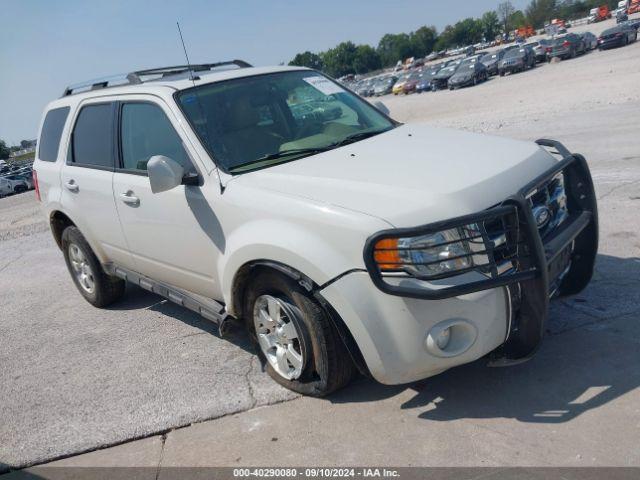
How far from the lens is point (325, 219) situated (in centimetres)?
342

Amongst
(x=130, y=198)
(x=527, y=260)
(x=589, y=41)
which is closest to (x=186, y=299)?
(x=130, y=198)

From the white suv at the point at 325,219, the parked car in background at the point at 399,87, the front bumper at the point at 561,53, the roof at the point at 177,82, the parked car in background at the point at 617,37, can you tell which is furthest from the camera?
the parked car in background at the point at 399,87

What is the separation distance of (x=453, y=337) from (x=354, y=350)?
1.75 ft

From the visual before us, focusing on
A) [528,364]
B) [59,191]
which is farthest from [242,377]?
[59,191]

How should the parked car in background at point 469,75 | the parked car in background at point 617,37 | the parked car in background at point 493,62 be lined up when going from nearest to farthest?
the parked car in background at point 469,75, the parked car in background at point 617,37, the parked car in background at point 493,62

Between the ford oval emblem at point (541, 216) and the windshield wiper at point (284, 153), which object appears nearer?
the ford oval emblem at point (541, 216)

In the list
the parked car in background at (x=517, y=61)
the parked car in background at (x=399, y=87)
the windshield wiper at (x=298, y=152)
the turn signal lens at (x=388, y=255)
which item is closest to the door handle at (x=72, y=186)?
the windshield wiper at (x=298, y=152)

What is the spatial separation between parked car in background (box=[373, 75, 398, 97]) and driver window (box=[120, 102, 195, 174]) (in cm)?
5906

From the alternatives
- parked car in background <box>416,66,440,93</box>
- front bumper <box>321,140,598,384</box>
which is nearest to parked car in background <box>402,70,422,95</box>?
parked car in background <box>416,66,440,93</box>

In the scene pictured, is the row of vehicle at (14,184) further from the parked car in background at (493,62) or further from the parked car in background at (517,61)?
A: the parked car in background at (517,61)

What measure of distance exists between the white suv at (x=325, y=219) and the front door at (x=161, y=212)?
0.05 ft

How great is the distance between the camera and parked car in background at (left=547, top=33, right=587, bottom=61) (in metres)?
48.7

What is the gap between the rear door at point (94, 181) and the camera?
5.27 meters

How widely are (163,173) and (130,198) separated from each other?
90 centimetres
